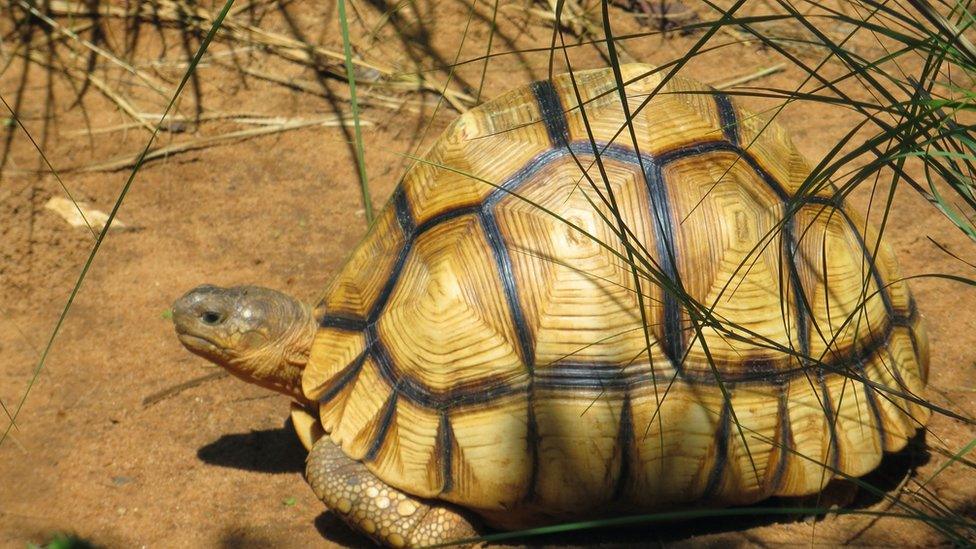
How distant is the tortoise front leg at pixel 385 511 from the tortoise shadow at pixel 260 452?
0.60 meters

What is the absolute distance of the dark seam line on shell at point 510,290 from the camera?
2.72 meters

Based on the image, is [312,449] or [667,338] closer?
[667,338]

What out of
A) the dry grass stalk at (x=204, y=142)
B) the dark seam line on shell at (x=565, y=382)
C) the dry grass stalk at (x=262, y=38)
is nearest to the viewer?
the dark seam line on shell at (x=565, y=382)

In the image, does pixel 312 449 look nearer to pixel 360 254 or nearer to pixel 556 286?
pixel 360 254

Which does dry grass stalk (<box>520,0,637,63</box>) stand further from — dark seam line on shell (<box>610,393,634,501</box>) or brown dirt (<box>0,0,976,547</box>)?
dark seam line on shell (<box>610,393,634,501</box>)

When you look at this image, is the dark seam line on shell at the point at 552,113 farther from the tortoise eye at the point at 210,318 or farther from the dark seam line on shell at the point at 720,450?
the tortoise eye at the point at 210,318

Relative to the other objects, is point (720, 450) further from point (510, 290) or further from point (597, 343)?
point (510, 290)

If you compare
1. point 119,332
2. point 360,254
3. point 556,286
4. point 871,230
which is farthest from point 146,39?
point 871,230

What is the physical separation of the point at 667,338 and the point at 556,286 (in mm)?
360

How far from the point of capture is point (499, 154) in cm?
293

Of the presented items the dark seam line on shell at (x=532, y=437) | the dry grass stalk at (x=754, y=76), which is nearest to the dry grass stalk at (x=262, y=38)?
the dry grass stalk at (x=754, y=76)

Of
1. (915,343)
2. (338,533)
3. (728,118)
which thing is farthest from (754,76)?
(338,533)

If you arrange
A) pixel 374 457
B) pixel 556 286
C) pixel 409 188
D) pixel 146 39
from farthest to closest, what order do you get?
1. pixel 146 39
2. pixel 409 188
3. pixel 374 457
4. pixel 556 286

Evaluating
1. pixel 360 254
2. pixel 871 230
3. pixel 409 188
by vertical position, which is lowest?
pixel 360 254
